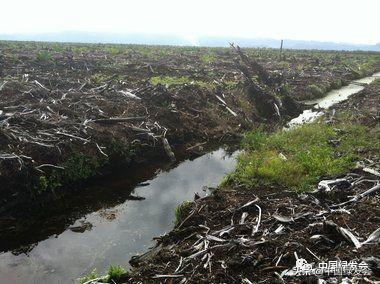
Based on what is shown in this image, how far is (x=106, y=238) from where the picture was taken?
35.0 ft

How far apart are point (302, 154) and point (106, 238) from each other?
25.4ft

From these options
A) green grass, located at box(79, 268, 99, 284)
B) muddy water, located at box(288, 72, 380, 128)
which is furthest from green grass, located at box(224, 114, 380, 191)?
green grass, located at box(79, 268, 99, 284)

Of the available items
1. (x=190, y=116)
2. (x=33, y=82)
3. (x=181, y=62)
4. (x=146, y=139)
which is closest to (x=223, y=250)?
(x=146, y=139)

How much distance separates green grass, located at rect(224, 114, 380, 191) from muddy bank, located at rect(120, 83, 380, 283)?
0.40 metres

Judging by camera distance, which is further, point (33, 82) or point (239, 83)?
point (239, 83)

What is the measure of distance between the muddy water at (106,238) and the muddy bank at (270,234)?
2.71 feet

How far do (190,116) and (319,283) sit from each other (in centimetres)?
1393

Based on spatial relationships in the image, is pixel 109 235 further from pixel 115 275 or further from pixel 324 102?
pixel 324 102

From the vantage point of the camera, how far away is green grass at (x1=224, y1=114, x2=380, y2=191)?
12.8 meters

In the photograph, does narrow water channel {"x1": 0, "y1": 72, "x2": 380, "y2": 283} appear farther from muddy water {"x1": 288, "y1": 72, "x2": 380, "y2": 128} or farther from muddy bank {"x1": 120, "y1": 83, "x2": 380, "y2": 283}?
muddy water {"x1": 288, "y1": 72, "x2": 380, "y2": 128}

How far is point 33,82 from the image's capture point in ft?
71.9

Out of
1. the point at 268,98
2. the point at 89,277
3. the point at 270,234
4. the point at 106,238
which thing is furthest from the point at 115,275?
the point at 268,98

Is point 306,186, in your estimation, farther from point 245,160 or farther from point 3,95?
point 3,95

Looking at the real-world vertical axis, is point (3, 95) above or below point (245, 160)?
above
